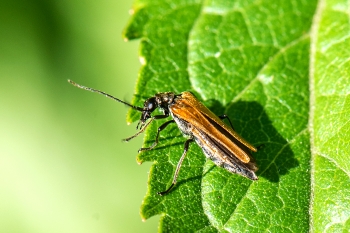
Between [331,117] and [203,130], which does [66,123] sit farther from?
[331,117]

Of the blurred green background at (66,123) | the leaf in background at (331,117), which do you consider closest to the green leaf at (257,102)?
the leaf in background at (331,117)

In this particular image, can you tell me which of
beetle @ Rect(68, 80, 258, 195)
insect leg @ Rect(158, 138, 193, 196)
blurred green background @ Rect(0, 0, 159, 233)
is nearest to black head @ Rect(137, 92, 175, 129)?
beetle @ Rect(68, 80, 258, 195)

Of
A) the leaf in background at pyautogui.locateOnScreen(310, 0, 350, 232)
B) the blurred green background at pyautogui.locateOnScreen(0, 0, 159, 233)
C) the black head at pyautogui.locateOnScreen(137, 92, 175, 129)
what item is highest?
the blurred green background at pyautogui.locateOnScreen(0, 0, 159, 233)

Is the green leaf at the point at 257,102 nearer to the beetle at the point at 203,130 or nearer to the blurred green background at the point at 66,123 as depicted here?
the beetle at the point at 203,130

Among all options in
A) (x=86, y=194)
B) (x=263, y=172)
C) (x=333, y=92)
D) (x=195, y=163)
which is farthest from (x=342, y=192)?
(x=86, y=194)

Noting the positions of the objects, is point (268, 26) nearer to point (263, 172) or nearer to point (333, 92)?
point (333, 92)

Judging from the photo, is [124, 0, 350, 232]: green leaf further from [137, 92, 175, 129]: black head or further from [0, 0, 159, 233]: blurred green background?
[0, 0, 159, 233]: blurred green background
